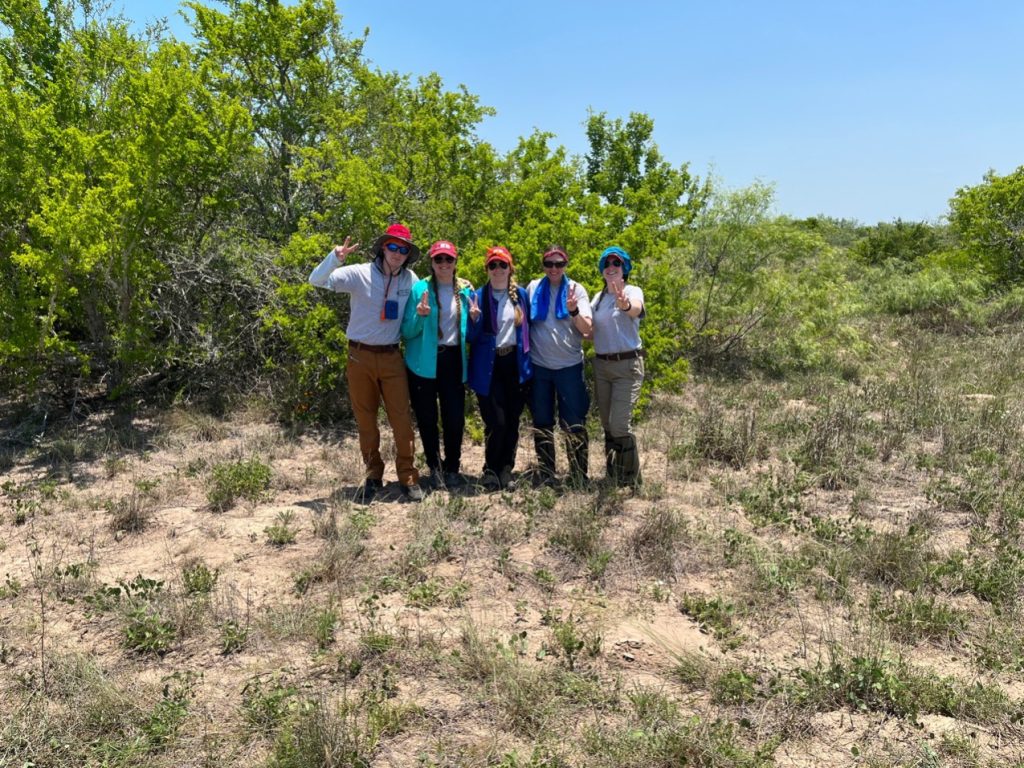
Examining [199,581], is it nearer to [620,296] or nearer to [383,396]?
[383,396]

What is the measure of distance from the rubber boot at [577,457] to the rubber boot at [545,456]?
0.13 meters

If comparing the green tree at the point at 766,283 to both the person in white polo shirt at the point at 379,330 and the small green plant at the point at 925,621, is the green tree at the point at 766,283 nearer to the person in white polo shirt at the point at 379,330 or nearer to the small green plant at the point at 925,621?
the person in white polo shirt at the point at 379,330

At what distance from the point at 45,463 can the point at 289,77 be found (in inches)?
214

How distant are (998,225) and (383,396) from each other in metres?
14.5

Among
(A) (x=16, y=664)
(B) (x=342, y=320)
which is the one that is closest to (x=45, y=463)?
(B) (x=342, y=320)

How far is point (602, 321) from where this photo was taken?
15.9ft

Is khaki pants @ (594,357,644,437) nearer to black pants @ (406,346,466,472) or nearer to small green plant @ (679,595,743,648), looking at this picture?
black pants @ (406,346,466,472)

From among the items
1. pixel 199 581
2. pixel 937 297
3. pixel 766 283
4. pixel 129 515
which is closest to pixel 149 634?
pixel 199 581

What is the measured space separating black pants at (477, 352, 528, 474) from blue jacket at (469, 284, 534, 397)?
2.9 inches

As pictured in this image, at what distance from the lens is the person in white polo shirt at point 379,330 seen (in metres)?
4.75

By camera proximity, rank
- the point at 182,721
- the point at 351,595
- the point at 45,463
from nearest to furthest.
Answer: the point at 182,721, the point at 351,595, the point at 45,463

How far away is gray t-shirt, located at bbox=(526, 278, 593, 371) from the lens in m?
4.92

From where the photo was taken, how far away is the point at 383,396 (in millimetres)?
4996

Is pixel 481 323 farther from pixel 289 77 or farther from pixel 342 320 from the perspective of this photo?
pixel 289 77
